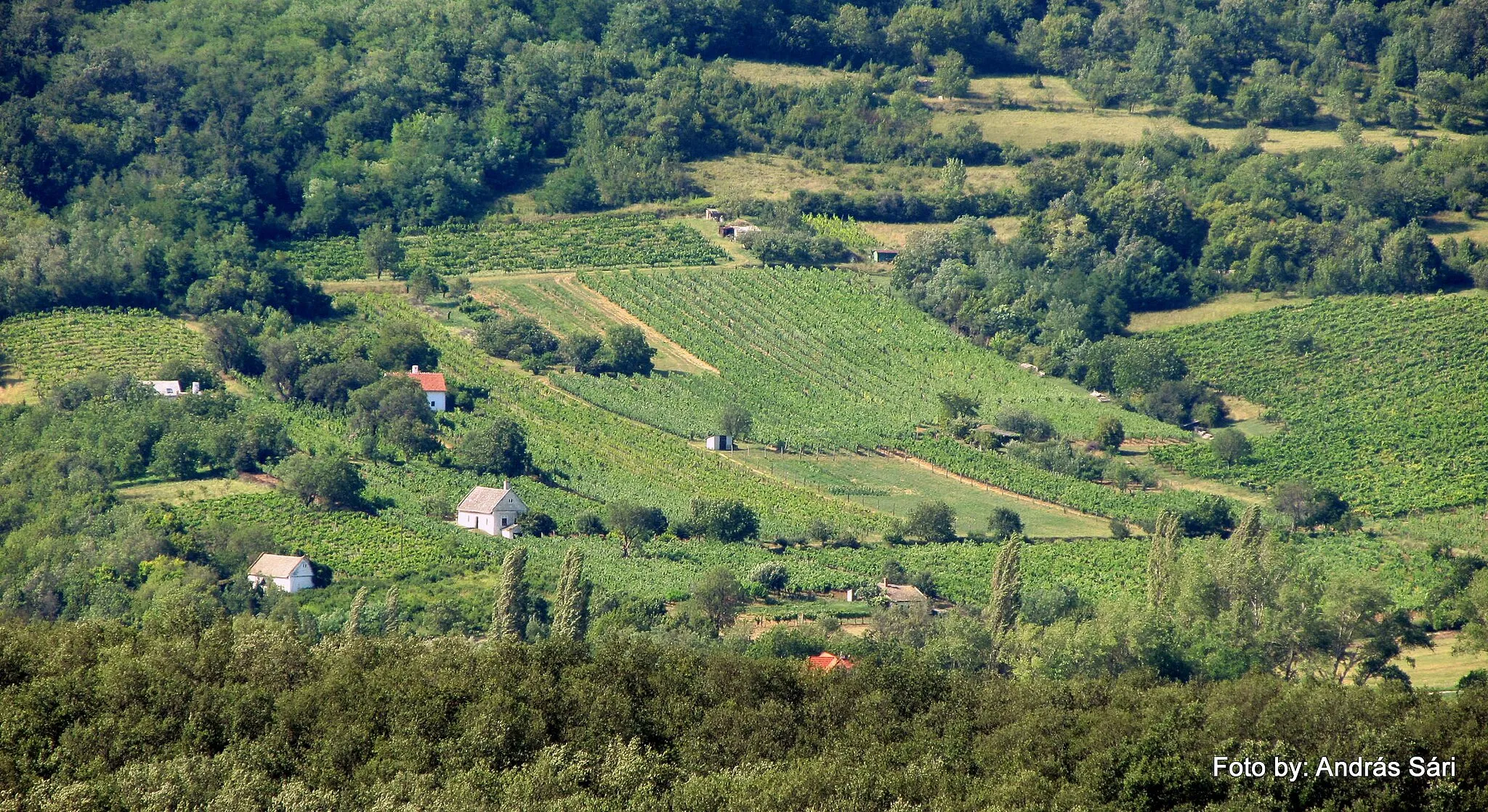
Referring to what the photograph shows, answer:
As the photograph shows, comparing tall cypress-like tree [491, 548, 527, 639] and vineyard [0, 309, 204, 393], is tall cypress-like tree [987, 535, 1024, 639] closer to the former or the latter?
tall cypress-like tree [491, 548, 527, 639]

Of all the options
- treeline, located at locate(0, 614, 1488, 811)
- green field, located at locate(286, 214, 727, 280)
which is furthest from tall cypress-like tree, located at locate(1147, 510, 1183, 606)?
green field, located at locate(286, 214, 727, 280)

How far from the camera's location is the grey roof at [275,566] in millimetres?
61281

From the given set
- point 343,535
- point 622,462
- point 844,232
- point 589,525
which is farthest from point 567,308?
point 343,535

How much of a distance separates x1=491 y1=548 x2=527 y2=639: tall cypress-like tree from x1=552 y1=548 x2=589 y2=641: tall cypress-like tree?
127 centimetres

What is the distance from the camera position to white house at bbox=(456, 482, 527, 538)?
67062 millimetres

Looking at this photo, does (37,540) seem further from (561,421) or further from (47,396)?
(561,421)

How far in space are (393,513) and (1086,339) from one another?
40.5m

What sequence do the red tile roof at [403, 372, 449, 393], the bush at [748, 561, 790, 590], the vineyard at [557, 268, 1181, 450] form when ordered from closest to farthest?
the bush at [748, 561, 790, 590]
the red tile roof at [403, 372, 449, 393]
the vineyard at [557, 268, 1181, 450]

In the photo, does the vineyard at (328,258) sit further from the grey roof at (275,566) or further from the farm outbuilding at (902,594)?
the farm outbuilding at (902,594)

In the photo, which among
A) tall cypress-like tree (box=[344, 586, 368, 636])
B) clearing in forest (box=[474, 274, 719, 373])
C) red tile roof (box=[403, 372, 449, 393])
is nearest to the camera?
tall cypress-like tree (box=[344, 586, 368, 636])

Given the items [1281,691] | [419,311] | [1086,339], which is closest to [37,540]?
[419,311]

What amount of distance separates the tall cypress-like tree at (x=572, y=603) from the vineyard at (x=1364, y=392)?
111 ft

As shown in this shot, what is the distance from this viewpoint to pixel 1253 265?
98.9 m

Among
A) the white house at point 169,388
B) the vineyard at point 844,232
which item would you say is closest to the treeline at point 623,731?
the white house at point 169,388
